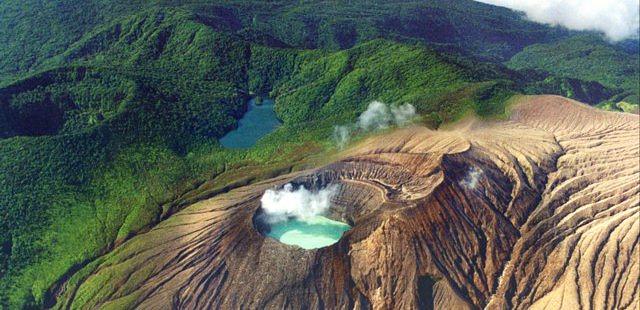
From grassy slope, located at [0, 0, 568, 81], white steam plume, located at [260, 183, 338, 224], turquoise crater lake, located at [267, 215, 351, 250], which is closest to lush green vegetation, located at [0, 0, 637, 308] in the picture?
grassy slope, located at [0, 0, 568, 81]

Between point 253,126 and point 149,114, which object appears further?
point 253,126

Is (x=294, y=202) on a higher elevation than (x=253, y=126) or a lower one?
higher

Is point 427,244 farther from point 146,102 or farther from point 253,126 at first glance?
point 146,102

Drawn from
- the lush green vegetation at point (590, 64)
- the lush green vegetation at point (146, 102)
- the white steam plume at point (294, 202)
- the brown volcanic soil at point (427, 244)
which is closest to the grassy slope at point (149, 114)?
the lush green vegetation at point (146, 102)

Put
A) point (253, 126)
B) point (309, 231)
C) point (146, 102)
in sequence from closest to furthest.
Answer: point (309, 231), point (146, 102), point (253, 126)

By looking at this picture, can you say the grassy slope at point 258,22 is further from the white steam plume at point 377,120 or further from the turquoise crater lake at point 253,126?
the white steam plume at point 377,120

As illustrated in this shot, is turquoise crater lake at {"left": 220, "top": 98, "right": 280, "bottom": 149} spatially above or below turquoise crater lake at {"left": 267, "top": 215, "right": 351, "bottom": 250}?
below

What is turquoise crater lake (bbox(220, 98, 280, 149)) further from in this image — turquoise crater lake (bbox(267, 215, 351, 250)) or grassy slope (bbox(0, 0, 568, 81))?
grassy slope (bbox(0, 0, 568, 81))

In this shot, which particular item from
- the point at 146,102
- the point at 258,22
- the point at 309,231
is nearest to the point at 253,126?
the point at 146,102
